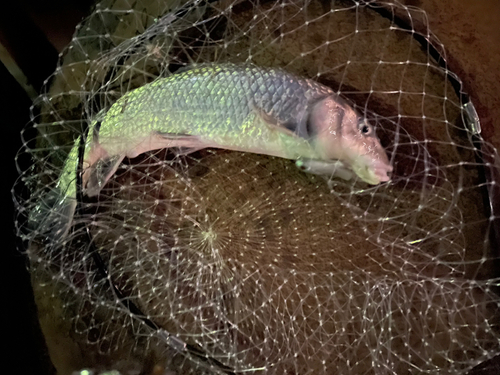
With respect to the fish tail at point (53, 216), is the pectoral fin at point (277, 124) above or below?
below

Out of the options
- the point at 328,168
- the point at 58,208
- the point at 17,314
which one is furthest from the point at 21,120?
the point at 328,168

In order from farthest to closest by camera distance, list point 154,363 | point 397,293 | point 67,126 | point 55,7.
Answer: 1. point 55,7
2. point 67,126
3. point 154,363
4. point 397,293

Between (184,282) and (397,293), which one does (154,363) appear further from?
(397,293)

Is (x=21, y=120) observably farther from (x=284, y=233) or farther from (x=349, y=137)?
(x=349, y=137)

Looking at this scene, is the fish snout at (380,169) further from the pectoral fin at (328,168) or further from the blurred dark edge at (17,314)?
the blurred dark edge at (17,314)

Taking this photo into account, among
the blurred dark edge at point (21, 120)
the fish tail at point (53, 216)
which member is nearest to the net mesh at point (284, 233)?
the fish tail at point (53, 216)

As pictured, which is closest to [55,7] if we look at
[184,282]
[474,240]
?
[184,282]

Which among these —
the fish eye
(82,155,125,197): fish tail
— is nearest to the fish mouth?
the fish eye
